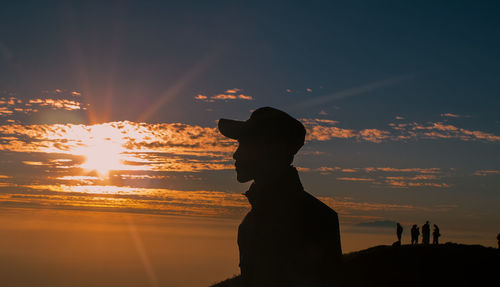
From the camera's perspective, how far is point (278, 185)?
4234 mm

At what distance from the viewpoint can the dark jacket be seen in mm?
3816

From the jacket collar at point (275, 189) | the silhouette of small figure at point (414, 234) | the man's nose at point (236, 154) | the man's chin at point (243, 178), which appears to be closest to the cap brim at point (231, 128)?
the man's nose at point (236, 154)

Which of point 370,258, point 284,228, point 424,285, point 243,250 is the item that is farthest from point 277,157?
point 370,258

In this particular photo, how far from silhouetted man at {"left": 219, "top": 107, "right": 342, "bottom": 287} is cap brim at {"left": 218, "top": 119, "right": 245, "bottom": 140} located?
0.04 ft

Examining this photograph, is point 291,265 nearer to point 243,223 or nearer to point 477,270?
point 243,223

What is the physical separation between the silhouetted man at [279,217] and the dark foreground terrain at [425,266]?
19.3 metres

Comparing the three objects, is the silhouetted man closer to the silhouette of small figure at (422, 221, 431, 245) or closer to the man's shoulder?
the man's shoulder

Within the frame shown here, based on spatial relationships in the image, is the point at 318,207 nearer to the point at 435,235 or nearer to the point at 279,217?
the point at 279,217

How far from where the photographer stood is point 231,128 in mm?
4750

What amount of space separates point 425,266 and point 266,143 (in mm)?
24540

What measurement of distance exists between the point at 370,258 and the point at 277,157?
2481cm

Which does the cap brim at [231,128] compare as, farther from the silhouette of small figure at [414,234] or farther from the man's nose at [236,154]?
the silhouette of small figure at [414,234]

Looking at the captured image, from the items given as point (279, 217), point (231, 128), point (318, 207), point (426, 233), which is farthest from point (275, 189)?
point (426, 233)

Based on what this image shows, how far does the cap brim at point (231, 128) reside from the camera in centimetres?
460
